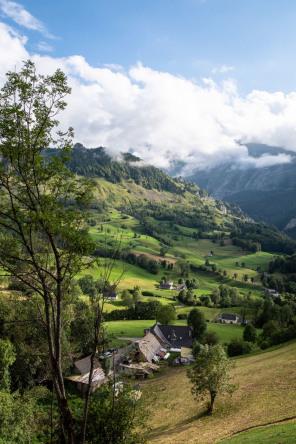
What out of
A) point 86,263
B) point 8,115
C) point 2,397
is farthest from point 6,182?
point 2,397

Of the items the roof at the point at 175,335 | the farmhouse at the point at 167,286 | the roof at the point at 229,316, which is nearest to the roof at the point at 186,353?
the roof at the point at 175,335

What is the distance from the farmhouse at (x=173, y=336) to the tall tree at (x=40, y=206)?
204 ft

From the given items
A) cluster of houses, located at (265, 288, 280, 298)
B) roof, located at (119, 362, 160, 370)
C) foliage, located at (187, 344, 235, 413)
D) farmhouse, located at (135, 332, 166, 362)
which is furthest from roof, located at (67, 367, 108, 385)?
cluster of houses, located at (265, 288, 280, 298)

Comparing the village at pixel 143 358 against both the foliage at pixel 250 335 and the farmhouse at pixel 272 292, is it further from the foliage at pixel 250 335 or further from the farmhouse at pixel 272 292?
the farmhouse at pixel 272 292

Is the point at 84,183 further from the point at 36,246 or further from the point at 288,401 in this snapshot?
the point at 288,401

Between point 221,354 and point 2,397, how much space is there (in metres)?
21.8

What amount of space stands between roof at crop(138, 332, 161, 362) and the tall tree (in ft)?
164

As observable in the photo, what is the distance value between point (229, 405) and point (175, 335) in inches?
1580

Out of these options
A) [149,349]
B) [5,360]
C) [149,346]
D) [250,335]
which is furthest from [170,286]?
[5,360]

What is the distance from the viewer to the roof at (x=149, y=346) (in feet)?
183

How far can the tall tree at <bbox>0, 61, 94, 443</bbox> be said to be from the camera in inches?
383

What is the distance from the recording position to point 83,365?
47781 millimetres

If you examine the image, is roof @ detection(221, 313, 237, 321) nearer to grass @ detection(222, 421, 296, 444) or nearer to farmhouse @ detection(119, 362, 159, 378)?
farmhouse @ detection(119, 362, 159, 378)

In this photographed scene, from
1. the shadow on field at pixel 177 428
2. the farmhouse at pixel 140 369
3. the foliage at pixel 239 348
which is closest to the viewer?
the shadow on field at pixel 177 428
